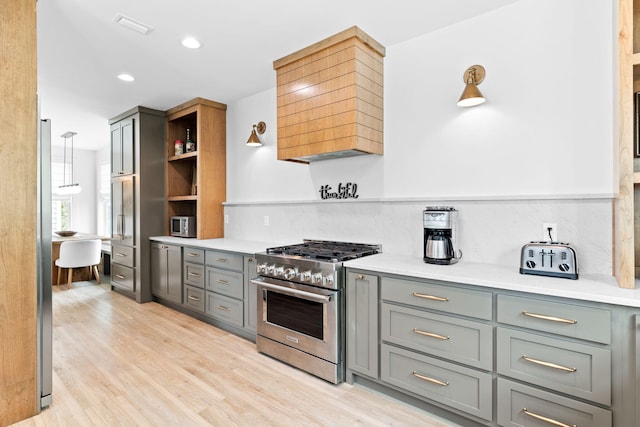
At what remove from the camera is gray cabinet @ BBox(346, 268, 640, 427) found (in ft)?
4.99

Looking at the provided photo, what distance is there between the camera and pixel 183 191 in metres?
4.90

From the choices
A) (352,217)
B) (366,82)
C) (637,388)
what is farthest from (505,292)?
(366,82)

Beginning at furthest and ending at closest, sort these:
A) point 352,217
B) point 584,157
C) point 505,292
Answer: point 352,217 → point 584,157 → point 505,292

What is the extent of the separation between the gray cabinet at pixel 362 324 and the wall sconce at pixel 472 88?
1.32m

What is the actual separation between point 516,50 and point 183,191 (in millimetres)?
4224

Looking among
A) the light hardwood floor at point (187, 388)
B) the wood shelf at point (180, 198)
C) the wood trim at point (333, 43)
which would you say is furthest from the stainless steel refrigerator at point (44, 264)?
the wood shelf at point (180, 198)

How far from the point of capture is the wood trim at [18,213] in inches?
76.0

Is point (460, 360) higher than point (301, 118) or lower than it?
lower

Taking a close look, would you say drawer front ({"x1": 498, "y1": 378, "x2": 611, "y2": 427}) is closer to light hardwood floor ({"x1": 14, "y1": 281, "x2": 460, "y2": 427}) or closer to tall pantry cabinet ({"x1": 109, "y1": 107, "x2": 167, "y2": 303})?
light hardwood floor ({"x1": 14, "y1": 281, "x2": 460, "y2": 427})

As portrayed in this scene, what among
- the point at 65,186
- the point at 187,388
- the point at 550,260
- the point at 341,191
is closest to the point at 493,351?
the point at 550,260

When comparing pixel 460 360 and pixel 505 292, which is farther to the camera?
pixel 460 360

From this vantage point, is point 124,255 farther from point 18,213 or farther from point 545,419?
point 545,419

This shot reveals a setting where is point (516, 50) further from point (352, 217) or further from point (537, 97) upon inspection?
point (352, 217)

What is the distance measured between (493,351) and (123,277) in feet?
15.7
